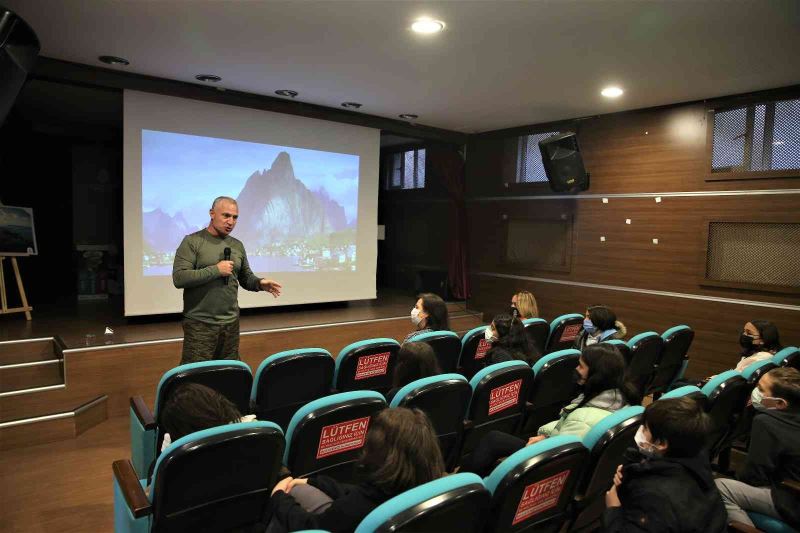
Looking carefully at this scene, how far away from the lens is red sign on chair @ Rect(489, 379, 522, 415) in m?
2.47

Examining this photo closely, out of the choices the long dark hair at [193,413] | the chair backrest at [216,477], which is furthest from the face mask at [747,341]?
the long dark hair at [193,413]

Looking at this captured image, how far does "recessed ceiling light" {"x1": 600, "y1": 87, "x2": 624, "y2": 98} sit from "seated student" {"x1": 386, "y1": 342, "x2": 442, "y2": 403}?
12.6ft

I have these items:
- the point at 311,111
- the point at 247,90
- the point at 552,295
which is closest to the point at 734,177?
the point at 552,295

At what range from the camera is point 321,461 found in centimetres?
200

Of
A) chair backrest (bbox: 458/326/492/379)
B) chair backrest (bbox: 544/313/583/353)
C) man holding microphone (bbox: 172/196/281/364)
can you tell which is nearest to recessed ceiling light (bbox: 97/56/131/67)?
man holding microphone (bbox: 172/196/281/364)

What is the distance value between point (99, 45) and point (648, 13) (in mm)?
4236

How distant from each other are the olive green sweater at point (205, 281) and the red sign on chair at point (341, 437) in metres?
1.65

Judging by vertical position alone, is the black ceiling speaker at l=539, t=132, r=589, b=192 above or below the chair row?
above

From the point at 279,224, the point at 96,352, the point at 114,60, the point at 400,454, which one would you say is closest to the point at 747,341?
the point at 400,454

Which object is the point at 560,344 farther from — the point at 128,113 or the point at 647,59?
the point at 128,113

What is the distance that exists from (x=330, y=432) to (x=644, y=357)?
8.20 feet

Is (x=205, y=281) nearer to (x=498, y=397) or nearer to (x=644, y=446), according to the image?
(x=498, y=397)

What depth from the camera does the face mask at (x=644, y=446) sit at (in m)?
1.64

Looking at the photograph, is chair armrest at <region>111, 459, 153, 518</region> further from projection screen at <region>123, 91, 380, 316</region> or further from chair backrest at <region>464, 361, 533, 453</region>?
projection screen at <region>123, 91, 380, 316</region>
